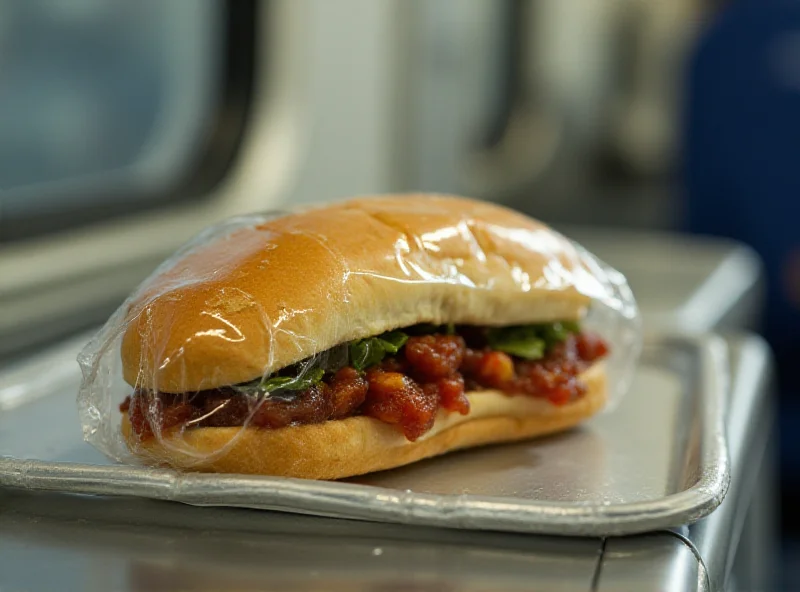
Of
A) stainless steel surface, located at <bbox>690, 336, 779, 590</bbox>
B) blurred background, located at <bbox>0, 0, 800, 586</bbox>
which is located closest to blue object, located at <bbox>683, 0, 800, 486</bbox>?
blurred background, located at <bbox>0, 0, 800, 586</bbox>

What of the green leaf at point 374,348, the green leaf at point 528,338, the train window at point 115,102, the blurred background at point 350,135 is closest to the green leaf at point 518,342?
the green leaf at point 528,338

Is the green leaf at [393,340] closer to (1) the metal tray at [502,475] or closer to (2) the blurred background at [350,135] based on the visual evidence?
(1) the metal tray at [502,475]

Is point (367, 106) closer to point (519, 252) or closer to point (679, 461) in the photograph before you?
point (519, 252)

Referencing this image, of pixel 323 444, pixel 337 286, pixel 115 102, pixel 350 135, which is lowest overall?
pixel 115 102

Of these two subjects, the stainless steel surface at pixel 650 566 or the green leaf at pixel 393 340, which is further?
the green leaf at pixel 393 340

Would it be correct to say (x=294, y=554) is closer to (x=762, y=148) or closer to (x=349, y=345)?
(x=349, y=345)

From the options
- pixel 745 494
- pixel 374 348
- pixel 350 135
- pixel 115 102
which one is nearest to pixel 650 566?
pixel 374 348
